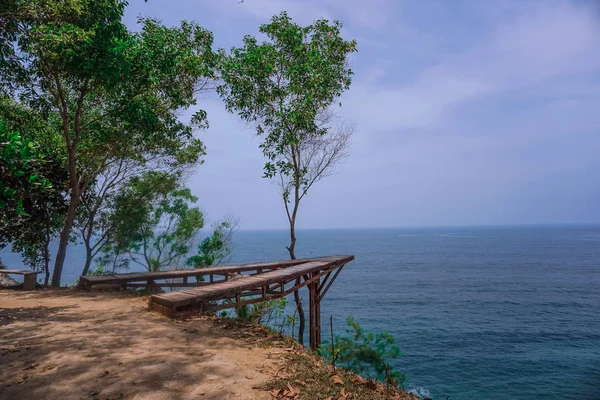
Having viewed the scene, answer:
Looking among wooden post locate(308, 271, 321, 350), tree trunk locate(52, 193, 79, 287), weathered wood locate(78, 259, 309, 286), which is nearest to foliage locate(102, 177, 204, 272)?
tree trunk locate(52, 193, 79, 287)

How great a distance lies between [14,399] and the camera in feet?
13.8

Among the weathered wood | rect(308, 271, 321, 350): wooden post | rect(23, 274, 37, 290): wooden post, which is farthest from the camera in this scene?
rect(23, 274, 37, 290): wooden post

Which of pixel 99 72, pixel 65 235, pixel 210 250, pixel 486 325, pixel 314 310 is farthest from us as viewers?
pixel 486 325

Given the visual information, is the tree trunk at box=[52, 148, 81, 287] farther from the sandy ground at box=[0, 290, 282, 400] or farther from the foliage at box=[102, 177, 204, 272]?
the foliage at box=[102, 177, 204, 272]

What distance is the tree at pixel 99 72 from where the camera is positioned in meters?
9.66

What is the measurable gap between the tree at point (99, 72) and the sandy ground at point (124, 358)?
6878 millimetres

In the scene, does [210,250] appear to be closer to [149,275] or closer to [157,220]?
[157,220]

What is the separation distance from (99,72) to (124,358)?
8.78m

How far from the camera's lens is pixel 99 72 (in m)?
10.8

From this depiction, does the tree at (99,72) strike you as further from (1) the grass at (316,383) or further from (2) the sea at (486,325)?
(2) the sea at (486,325)

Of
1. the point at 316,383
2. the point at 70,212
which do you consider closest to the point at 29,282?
the point at 70,212

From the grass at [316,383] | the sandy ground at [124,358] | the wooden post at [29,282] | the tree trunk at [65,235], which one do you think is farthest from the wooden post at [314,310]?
the wooden post at [29,282]

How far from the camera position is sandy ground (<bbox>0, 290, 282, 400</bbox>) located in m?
4.48

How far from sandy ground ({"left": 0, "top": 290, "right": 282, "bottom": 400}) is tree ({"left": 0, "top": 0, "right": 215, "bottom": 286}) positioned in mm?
6878
